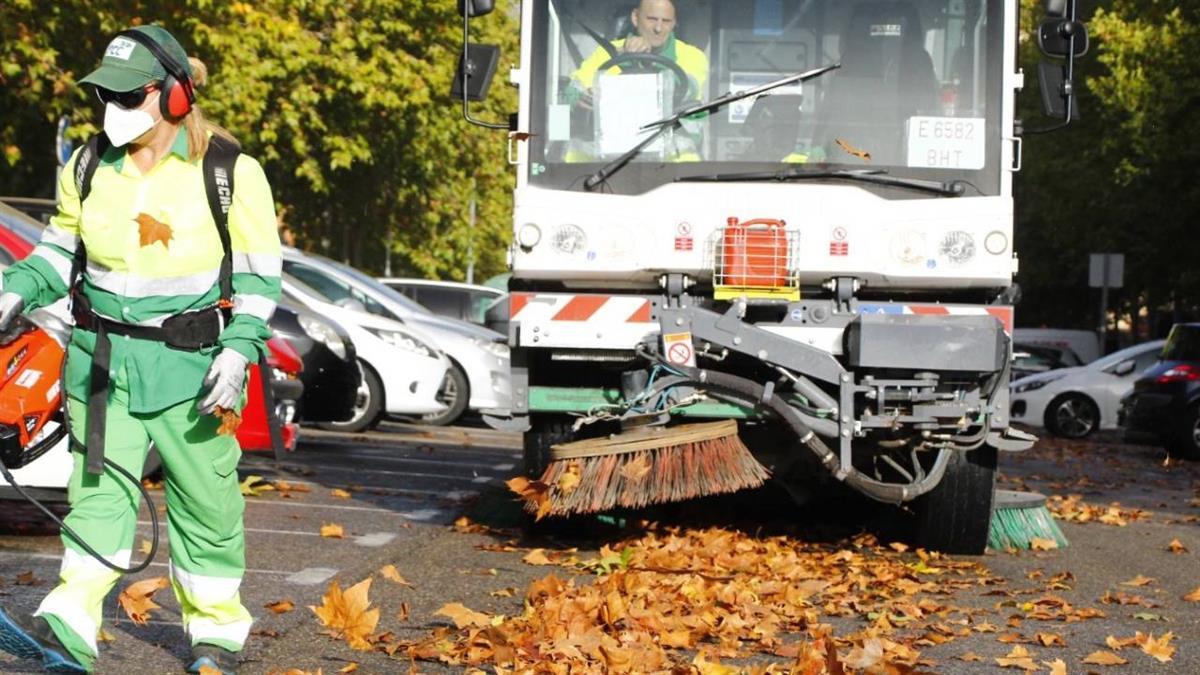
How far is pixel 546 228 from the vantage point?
30.8ft

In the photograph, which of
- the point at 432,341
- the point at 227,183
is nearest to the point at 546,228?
the point at 227,183

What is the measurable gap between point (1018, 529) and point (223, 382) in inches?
229

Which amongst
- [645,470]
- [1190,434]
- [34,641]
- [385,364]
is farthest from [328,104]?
[34,641]

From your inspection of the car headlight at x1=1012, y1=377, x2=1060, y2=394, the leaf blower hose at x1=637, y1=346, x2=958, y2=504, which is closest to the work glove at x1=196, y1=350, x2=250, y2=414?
the leaf blower hose at x1=637, y1=346, x2=958, y2=504

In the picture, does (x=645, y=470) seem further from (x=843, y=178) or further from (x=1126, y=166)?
(x=1126, y=166)

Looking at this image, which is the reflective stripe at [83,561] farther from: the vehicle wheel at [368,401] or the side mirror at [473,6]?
the vehicle wheel at [368,401]

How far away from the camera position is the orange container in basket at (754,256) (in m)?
9.18

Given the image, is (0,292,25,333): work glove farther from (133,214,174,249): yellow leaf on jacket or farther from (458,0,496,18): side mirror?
(458,0,496,18): side mirror

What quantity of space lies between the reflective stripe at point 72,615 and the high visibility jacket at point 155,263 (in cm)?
56

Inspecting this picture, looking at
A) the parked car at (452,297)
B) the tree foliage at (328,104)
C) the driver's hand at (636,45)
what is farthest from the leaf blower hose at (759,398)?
the parked car at (452,297)

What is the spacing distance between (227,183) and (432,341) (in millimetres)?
12535

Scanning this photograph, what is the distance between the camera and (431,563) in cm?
917

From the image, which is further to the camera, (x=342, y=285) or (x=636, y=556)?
(x=342, y=285)

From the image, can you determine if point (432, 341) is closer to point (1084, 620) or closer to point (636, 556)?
point (636, 556)
